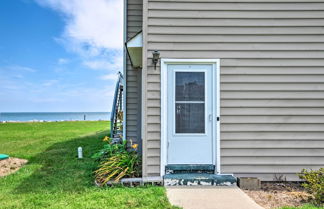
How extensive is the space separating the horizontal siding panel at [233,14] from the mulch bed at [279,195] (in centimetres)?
290

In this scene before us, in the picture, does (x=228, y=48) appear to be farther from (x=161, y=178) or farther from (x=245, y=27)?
(x=161, y=178)

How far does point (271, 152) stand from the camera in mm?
3967

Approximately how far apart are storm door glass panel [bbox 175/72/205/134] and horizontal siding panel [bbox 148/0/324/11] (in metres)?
1.15

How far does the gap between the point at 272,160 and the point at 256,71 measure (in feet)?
5.14

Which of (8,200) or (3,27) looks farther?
(3,27)

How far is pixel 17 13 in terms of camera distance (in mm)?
18750

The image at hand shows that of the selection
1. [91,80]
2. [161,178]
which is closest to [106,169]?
[161,178]

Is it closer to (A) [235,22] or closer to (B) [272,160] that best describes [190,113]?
(B) [272,160]

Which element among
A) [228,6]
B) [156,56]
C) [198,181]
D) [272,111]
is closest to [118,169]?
[198,181]

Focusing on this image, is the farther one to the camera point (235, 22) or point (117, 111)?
point (117, 111)

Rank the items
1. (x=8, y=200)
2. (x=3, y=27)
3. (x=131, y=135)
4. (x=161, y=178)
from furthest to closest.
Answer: (x=3, y=27), (x=131, y=135), (x=161, y=178), (x=8, y=200)

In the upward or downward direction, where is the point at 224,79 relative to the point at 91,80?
downward

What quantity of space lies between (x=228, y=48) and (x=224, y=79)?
1.79 ft

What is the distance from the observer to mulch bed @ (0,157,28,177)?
4.75 m
